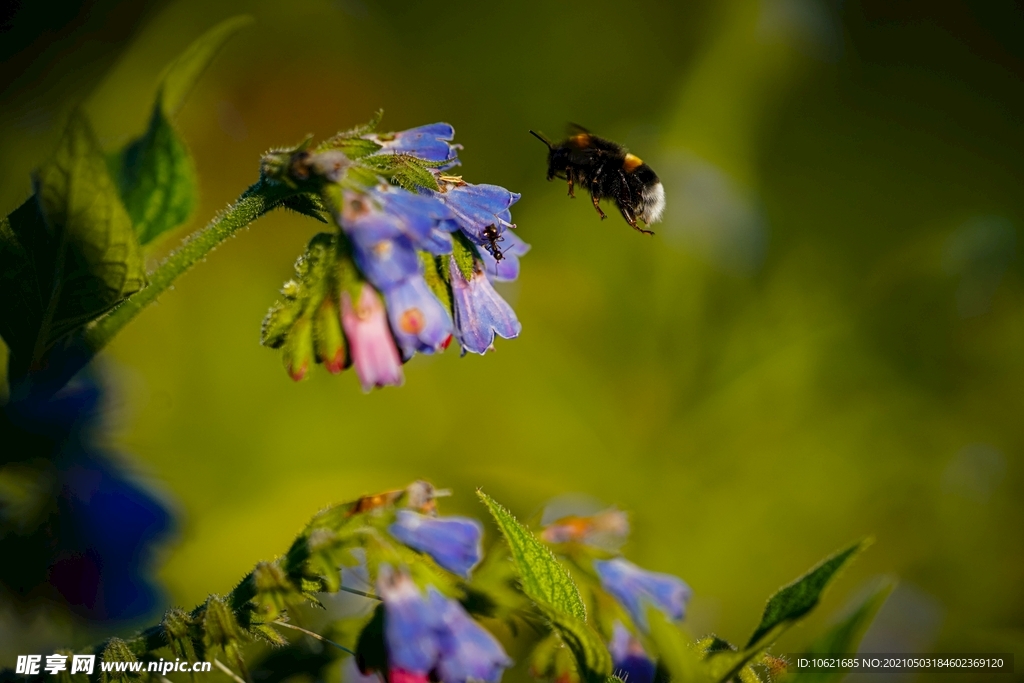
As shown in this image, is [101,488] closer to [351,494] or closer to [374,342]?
[374,342]

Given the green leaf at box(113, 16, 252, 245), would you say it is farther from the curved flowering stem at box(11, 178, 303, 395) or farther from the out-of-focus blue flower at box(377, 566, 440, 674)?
the out-of-focus blue flower at box(377, 566, 440, 674)

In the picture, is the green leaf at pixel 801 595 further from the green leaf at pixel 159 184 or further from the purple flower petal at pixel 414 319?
the green leaf at pixel 159 184

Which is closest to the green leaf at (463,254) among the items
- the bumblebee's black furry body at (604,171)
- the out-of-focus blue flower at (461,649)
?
the out-of-focus blue flower at (461,649)

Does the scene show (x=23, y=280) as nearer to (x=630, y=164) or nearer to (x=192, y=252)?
(x=192, y=252)

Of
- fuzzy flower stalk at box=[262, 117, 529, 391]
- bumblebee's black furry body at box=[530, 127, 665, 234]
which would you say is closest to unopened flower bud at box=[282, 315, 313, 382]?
fuzzy flower stalk at box=[262, 117, 529, 391]

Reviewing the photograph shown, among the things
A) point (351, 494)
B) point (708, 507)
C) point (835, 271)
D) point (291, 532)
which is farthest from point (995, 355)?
point (291, 532)
